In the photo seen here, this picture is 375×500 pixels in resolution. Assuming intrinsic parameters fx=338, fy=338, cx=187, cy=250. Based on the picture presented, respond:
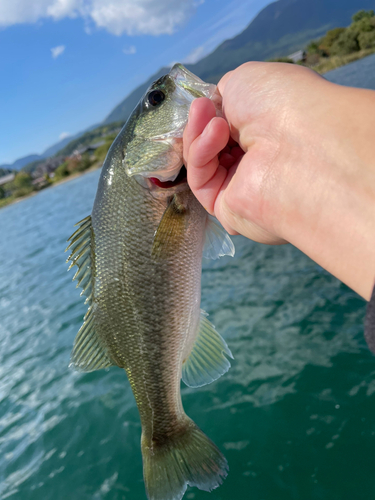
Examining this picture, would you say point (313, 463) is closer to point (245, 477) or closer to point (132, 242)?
point (245, 477)

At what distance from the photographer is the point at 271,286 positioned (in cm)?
631

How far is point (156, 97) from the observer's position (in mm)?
2268

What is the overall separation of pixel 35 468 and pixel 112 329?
11.3 feet

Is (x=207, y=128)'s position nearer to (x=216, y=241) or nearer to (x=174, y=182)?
(x=174, y=182)

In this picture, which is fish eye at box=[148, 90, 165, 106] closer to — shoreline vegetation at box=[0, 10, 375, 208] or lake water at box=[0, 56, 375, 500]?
lake water at box=[0, 56, 375, 500]

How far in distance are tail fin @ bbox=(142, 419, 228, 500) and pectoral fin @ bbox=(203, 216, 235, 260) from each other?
1.31 m

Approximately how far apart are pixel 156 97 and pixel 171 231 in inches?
35.6

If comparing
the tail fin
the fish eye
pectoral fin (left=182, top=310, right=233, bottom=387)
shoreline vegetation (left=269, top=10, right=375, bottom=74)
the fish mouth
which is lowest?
the tail fin

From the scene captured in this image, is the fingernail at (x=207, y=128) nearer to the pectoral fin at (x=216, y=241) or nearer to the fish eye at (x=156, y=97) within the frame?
the fish eye at (x=156, y=97)

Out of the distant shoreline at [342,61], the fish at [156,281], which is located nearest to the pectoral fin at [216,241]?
the fish at [156,281]

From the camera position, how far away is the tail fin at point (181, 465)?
7.39 ft

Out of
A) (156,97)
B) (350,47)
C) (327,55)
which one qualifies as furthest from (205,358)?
(327,55)

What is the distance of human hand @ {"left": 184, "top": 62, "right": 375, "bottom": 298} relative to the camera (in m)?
1.26

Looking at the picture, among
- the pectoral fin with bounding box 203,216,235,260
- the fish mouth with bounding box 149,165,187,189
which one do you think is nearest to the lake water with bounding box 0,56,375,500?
the pectoral fin with bounding box 203,216,235,260
